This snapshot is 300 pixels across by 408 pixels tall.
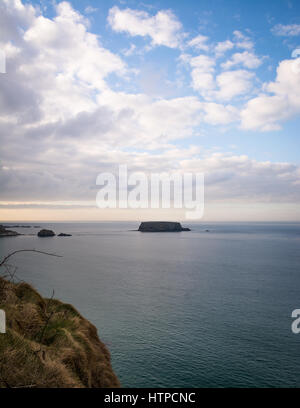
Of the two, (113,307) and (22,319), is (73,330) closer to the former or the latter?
(22,319)

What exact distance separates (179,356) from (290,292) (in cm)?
3448

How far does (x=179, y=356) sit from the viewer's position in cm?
2777

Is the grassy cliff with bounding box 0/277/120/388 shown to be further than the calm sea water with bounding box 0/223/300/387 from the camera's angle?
No

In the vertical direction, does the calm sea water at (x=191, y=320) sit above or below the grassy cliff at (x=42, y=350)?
below

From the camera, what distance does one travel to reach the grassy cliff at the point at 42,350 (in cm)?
770

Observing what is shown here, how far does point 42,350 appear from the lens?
9367 millimetres

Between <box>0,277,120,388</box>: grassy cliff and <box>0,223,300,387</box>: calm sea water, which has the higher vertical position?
<box>0,277,120,388</box>: grassy cliff

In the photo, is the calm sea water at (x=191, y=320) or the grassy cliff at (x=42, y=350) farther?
the calm sea water at (x=191, y=320)

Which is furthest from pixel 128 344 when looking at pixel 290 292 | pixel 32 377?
pixel 290 292

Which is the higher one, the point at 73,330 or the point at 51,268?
the point at 73,330

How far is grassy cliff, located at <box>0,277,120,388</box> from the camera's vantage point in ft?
25.3
